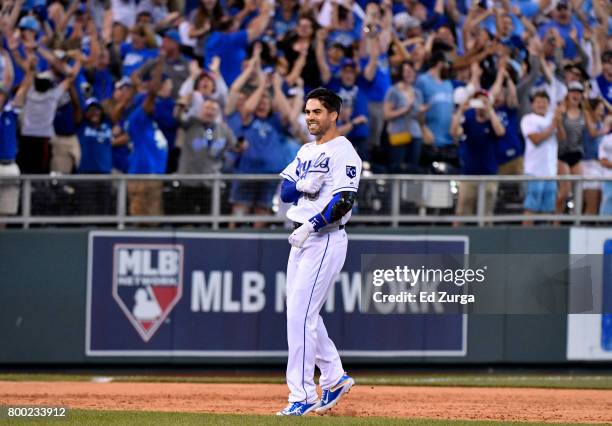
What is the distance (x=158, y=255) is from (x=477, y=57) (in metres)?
5.20

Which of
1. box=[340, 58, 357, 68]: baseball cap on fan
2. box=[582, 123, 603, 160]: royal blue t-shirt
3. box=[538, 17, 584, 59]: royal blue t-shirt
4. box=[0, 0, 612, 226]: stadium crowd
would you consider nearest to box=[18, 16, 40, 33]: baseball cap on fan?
box=[0, 0, 612, 226]: stadium crowd

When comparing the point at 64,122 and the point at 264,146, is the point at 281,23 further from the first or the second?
the point at 64,122

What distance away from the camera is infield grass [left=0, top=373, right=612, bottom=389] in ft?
40.9

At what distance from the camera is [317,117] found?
7.89m

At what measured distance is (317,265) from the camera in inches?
313

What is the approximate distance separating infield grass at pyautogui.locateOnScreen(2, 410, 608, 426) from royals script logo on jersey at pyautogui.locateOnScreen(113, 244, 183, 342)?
5.12 meters

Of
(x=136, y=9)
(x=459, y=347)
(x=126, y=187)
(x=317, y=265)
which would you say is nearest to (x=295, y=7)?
(x=136, y=9)

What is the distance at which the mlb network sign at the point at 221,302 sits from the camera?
43.6 ft

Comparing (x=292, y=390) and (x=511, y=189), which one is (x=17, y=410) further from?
(x=511, y=189)

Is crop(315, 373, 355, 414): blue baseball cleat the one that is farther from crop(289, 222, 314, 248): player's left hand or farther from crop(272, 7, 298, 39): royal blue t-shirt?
crop(272, 7, 298, 39): royal blue t-shirt

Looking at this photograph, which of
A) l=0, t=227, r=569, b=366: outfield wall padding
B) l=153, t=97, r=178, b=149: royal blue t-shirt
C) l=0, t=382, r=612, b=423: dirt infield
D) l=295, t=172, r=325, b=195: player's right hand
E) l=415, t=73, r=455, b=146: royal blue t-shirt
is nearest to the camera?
l=295, t=172, r=325, b=195: player's right hand

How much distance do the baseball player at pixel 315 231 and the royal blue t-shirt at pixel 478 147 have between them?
20.7 feet

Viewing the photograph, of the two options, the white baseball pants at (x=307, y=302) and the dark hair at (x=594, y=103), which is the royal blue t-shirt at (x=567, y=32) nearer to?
the dark hair at (x=594, y=103)

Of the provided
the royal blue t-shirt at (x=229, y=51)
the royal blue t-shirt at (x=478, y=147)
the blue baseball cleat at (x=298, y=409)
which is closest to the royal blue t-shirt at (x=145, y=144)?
the royal blue t-shirt at (x=229, y=51)
